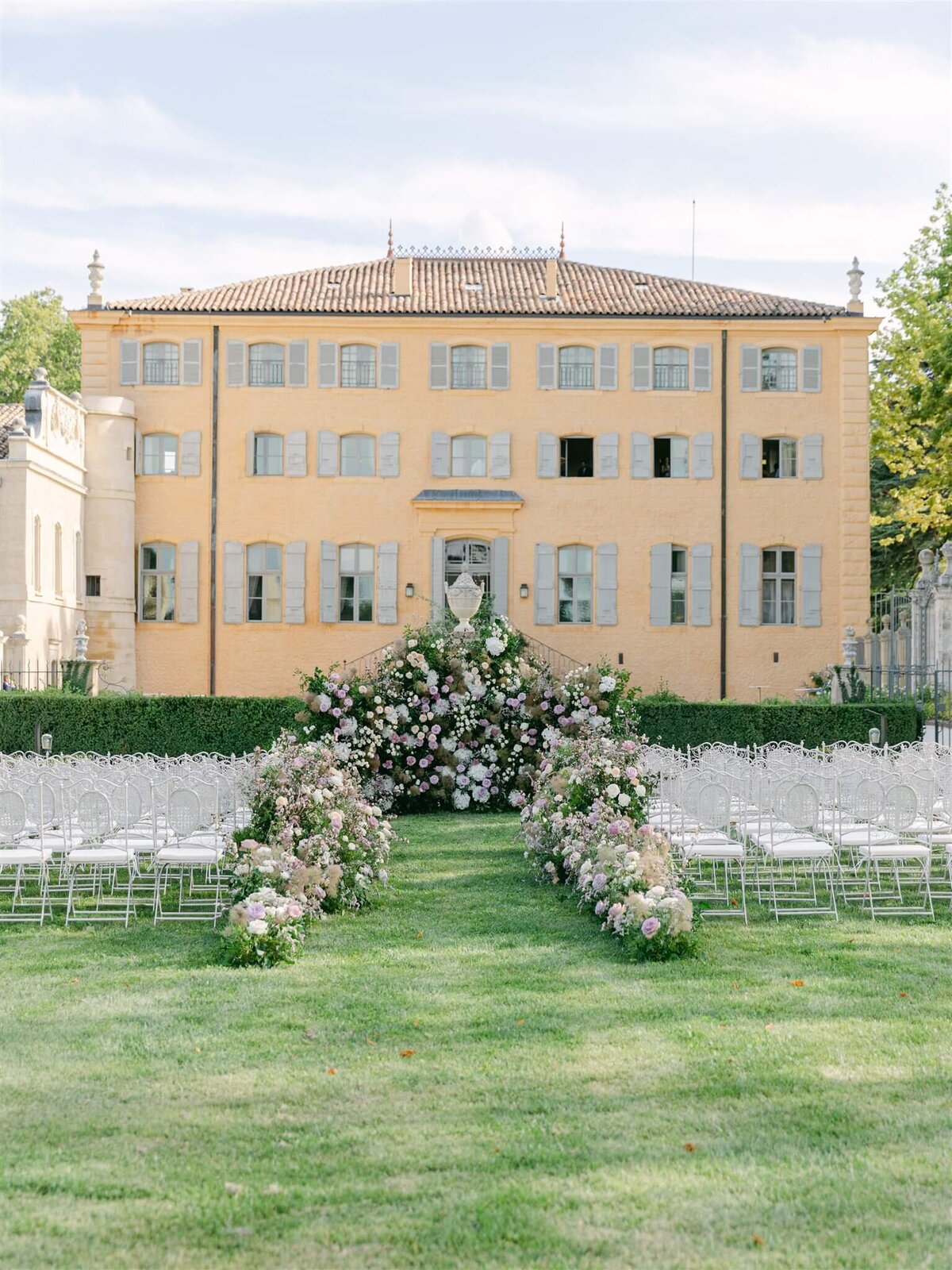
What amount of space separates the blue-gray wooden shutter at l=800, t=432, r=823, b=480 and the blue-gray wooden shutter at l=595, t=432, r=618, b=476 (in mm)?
4142

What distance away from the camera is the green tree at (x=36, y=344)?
3756 cm

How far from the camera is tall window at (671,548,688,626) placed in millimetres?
29375

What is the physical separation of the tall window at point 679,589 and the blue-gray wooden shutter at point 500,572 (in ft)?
12.0

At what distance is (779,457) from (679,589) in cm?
374

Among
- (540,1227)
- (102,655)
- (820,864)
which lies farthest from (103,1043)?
(102,655)

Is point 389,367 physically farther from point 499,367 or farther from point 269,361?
point 269,361

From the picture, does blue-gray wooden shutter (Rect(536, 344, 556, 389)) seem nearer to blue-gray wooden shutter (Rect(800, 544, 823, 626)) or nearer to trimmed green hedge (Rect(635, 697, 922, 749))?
blue-gray wooden shutter (Rect(800, 544, 823, 626))

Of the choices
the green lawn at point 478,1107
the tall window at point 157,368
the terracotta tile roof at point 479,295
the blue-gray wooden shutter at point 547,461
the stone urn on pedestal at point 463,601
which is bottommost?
the green lawn at point 478,1107

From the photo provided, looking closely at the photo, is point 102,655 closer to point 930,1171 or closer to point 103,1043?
point 103,1043

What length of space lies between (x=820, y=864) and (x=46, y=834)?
20.2 feet

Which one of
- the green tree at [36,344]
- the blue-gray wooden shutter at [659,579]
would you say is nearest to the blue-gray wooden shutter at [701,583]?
the blue-gray wooden shutter at [659,579]

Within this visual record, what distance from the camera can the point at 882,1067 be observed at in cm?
526

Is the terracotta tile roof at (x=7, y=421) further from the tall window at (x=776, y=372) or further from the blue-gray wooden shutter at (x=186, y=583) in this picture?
the tall window at (x=776, y=372)

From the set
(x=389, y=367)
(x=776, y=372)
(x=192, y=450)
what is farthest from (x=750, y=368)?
(x=192, y=450)
